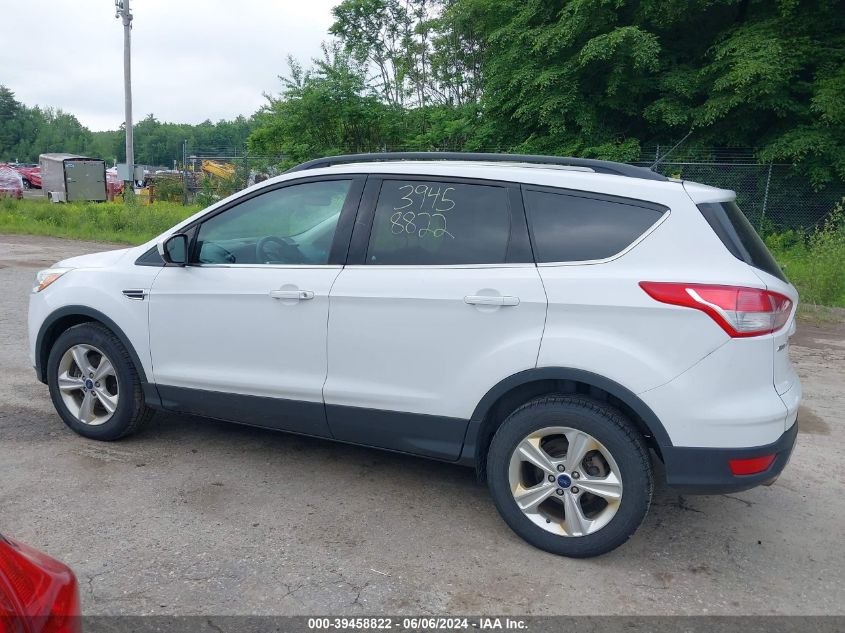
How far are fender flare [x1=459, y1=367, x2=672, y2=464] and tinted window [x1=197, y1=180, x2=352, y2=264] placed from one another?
1.37 m

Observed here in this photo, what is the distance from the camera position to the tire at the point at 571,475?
3.26m

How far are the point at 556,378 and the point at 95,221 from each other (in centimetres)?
1862

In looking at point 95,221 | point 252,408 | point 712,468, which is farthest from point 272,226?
point 95,221

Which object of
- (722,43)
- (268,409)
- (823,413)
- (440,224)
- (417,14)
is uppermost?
(417,14)

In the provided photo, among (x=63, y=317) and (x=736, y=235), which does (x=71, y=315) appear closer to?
(x=63, y=317)

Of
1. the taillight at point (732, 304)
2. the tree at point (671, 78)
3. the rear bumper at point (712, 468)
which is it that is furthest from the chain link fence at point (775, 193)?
the rear bumper at point (712, 468)

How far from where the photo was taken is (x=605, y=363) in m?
3.26

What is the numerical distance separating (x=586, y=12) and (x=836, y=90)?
5.50 metres

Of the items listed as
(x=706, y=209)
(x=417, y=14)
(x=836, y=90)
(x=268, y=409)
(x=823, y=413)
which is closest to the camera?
(x=706, y=209)

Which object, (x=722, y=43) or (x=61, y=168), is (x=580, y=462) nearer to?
(x=722, y=43)

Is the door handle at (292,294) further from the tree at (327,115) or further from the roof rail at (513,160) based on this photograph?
the tree at (327,115)

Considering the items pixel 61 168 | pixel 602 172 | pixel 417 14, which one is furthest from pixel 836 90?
pixel 61 168

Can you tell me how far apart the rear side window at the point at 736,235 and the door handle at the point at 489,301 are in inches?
36.8

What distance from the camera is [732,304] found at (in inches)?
122
